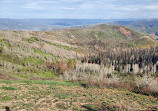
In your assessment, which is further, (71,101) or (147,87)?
(147,87)

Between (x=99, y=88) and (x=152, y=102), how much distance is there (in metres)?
6.34

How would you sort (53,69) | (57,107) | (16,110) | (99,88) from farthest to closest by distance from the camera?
(53,69) → (99,88) → (57,107) → (16,110)

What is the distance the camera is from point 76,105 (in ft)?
38.8

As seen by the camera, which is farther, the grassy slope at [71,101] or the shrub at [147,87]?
the shrub at [147,87]

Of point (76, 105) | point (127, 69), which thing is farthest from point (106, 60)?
point (76, 105)

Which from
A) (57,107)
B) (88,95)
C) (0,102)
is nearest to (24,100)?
(0,102)

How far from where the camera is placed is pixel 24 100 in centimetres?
1255

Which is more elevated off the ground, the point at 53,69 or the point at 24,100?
the point at 24,100

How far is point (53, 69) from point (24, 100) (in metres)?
46.7

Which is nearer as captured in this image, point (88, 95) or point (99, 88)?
point (88, 95)

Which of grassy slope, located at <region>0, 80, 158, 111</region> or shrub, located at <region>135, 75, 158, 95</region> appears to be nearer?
grassy slope, located at <region>0, 80, 158, 111</region>

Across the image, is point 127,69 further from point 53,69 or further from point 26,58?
point 26,58

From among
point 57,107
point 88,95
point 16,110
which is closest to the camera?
point 16,110

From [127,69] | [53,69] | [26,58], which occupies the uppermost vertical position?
[26,58]
